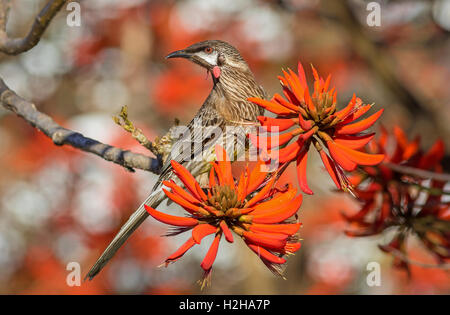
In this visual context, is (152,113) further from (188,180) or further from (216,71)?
(188,180)

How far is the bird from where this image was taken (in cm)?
138

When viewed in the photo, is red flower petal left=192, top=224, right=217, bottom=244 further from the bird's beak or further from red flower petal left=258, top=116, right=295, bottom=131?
the bird's beak

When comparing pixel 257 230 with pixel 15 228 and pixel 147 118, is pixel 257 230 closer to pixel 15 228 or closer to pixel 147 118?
pixel 15 228

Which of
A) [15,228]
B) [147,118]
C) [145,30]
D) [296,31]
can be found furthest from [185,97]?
[15,228]

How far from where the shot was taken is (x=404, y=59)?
341 inches

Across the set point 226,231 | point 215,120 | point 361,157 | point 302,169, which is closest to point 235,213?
point 226,231

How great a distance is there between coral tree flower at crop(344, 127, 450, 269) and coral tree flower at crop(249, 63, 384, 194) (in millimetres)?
526

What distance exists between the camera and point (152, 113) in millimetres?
6391

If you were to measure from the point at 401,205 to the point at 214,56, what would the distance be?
0.85 metres

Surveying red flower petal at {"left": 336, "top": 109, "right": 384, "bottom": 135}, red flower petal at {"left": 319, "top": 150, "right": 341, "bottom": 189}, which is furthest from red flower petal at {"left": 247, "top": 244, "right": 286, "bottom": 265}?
red flower petal at {"left": 336, "top": 109, "right": 384, "bottom": 135}

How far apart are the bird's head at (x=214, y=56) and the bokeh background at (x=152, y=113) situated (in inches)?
87.2

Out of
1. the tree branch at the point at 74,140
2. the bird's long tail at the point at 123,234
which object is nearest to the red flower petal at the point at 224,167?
the bird's long tail at the point at 123,234

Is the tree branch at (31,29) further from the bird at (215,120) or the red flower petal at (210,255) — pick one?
the red flower petal at (210,255)

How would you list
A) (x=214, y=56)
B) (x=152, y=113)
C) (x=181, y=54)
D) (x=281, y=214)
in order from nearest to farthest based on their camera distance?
(x=281, y=214) → (x=181, y=54) → (x=214, y=56) → (x=152, y=113)
